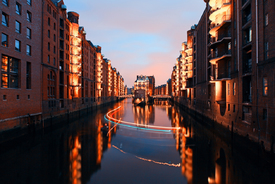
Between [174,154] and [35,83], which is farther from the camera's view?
[35,83]

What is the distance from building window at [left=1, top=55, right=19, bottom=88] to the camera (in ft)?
70.2

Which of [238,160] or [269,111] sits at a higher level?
[269,111]

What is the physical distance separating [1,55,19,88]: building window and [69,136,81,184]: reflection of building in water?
11.6 metres

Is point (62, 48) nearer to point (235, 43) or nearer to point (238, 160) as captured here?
point (235, 43)

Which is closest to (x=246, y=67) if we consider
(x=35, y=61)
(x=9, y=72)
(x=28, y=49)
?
(x=9, y=72)

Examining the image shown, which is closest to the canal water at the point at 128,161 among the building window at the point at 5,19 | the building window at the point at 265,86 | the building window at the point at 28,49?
the building window at the point at 265,86

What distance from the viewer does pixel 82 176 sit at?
41.7 ft

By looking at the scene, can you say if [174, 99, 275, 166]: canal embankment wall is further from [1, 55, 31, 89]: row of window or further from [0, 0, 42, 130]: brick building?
[1, 55, 31, 89]: row of window

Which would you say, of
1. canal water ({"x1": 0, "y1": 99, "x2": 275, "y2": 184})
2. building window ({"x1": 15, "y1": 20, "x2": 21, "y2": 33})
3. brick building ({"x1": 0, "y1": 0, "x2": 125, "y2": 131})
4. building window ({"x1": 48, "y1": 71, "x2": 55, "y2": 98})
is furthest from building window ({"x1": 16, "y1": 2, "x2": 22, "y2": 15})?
canal water ({"x1": 0, "y1": 99, "x2": 275, "y2": 184})

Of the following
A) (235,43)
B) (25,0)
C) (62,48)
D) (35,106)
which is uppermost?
(25,0)

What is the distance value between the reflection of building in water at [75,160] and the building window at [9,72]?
11.6 meters

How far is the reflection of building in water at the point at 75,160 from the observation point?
12.5 m

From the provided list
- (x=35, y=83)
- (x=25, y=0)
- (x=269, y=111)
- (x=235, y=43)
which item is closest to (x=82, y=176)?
(x=269, y=111)

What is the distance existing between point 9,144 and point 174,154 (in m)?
19.7
